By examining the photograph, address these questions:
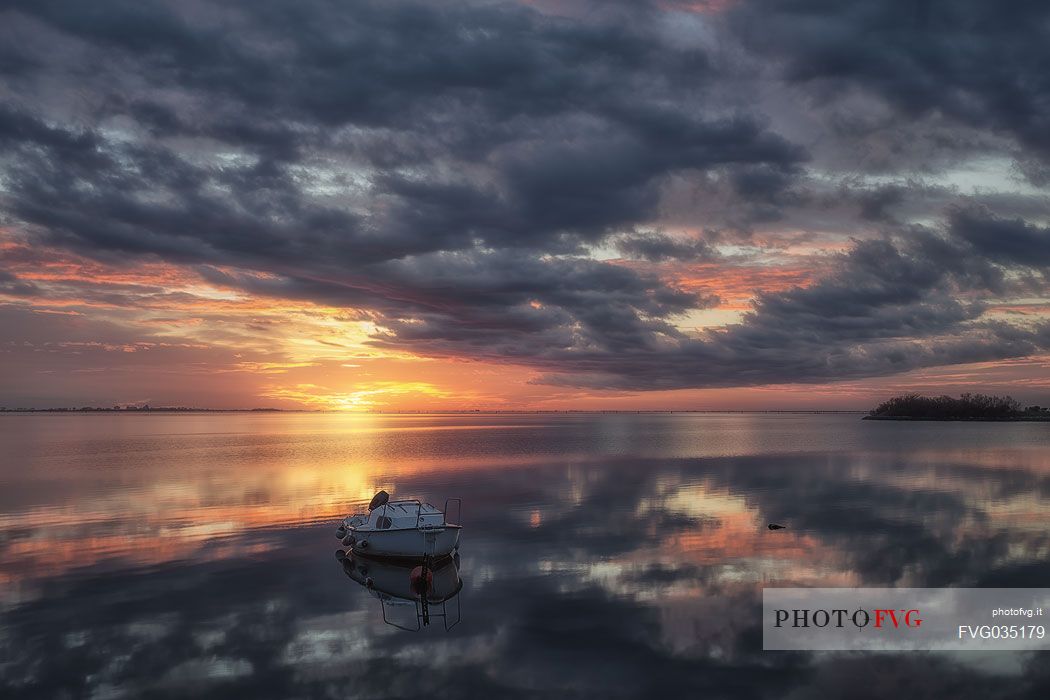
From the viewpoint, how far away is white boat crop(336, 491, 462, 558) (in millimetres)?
36750

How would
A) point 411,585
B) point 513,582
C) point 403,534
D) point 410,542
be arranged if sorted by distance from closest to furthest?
point 513,582 → point 411,585 → point 410,542 → point 403,534

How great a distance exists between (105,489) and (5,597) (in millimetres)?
42902

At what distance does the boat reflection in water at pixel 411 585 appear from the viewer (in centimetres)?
2834

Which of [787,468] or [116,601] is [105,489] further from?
[787,468]

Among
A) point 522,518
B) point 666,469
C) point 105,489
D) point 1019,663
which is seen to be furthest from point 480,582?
point 666,469

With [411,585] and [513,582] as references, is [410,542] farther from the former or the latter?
[513,582]

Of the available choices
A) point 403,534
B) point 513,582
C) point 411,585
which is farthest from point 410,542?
point 513,582

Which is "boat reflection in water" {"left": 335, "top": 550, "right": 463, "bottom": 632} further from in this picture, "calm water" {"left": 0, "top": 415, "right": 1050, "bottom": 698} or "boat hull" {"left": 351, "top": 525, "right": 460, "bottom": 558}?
"calm water" {"left": 0, "top": 415, "right": 1050, "bottom": 698}

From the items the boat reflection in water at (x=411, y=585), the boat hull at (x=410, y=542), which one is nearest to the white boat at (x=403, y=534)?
the boat hull at (x=410, y=542)

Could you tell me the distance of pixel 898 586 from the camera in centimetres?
3116

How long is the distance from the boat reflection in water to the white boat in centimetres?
58

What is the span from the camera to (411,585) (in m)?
33.5

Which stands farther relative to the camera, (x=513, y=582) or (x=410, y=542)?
(x=410, y=542)

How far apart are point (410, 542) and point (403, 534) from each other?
600 mm
